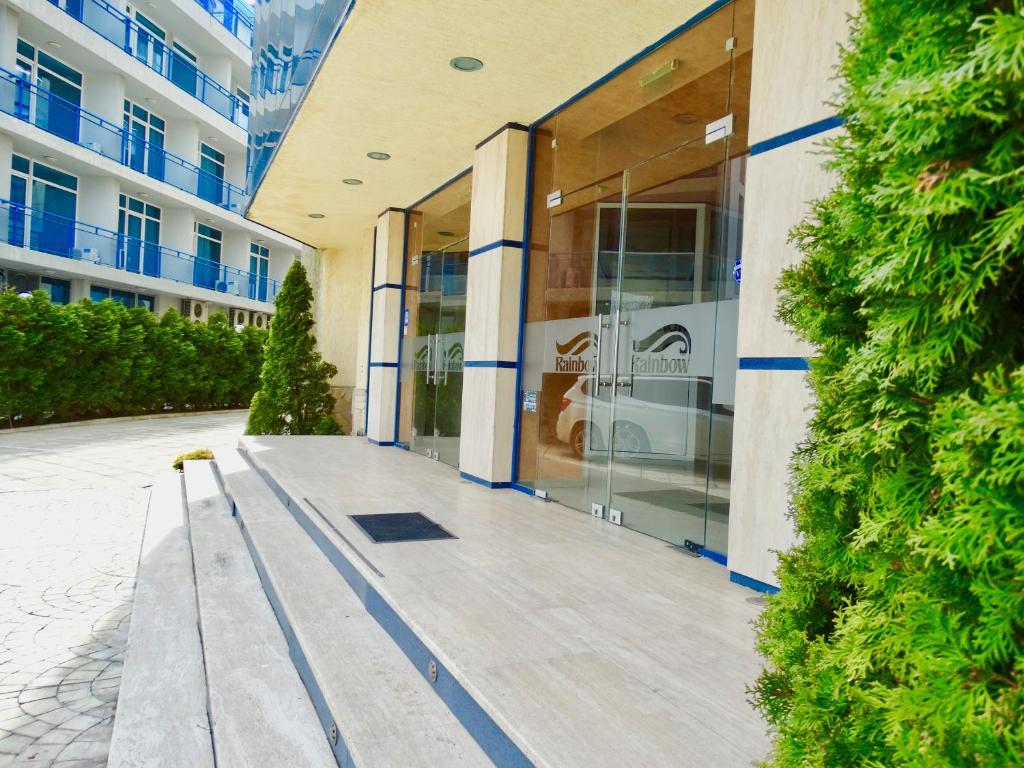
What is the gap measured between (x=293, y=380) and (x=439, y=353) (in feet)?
14.1

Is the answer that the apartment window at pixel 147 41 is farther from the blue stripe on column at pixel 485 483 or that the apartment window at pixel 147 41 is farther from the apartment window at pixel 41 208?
the blue stripe on column at pixel 485 483

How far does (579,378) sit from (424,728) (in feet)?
13.1

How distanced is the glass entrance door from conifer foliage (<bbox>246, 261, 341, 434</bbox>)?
9.56 ft

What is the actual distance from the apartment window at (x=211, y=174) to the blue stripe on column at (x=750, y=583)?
89.9 feet

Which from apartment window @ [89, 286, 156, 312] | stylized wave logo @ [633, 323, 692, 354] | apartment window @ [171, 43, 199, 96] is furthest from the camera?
apartment window @ [171, 43, 199, 96]

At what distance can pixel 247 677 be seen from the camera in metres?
3.18

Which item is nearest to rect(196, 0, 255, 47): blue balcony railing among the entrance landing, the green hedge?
the green hedge

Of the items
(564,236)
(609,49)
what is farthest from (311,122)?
(609,49)

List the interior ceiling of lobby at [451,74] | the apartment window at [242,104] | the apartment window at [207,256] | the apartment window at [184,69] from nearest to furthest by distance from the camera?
the interior ceiling of lobby at [451,74] → the apartment window at [184,69] → the apartment window at [207,256] → the apartment window at [242,104]

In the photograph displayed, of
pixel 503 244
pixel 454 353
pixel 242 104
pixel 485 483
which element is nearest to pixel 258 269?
pixel 242 104

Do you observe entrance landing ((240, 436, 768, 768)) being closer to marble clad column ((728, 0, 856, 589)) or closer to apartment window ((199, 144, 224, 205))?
marble clad column ((728, 0, 856, 589))

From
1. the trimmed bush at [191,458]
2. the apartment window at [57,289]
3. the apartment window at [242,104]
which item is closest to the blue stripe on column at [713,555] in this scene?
the trimmed bush at [191,458]

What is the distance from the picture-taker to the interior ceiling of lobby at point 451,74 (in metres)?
5.05

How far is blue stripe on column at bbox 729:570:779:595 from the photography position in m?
3.77
